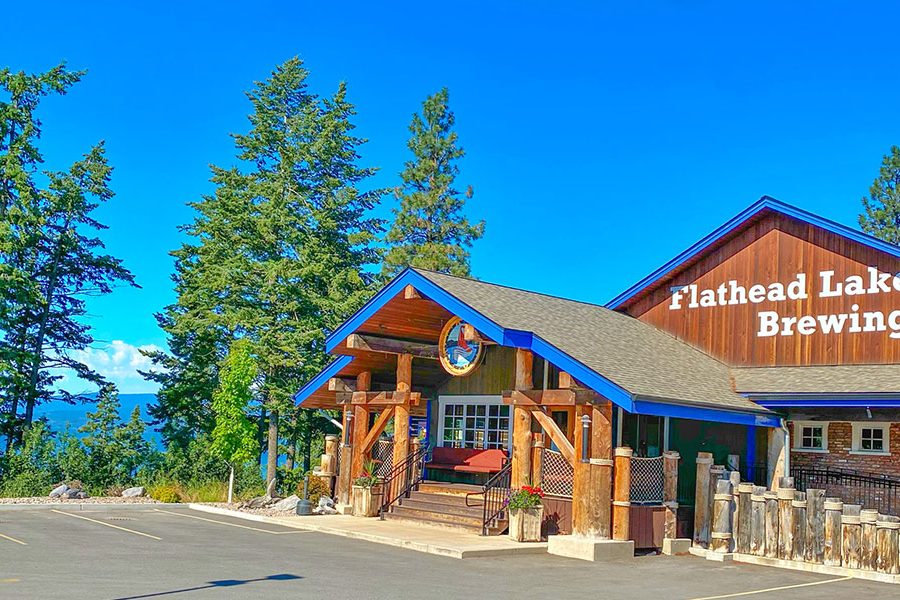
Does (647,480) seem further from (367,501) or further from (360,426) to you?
(360,426)

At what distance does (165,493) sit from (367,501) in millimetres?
6669

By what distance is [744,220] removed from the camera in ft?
74.0

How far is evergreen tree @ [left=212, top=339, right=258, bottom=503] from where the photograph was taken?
24.8 metres

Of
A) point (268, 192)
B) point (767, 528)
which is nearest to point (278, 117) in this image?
point (268, 192)

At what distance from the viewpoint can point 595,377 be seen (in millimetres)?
16406

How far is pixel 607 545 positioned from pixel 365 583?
5285 mm

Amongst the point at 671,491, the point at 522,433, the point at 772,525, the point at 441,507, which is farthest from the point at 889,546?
the point at 441,507

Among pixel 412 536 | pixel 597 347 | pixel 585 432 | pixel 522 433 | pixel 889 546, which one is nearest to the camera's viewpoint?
pixel 889 546

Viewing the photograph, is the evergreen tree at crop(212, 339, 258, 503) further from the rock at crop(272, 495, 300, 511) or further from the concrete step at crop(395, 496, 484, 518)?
the concrete step at crop(395, 496, 484, 518)

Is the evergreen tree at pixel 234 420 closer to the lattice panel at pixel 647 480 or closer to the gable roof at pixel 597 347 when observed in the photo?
the gable roof at pixel 597 347

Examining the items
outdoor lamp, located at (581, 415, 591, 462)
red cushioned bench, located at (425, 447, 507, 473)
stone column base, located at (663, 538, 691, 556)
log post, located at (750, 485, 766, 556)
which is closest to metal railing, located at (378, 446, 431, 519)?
red cushioned bench, located at (425, 447, 507, 473)

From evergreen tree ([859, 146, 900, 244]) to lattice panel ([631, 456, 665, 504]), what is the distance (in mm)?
35598

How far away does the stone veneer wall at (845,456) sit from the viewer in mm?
19062

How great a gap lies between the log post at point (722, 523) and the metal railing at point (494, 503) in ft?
12.6
